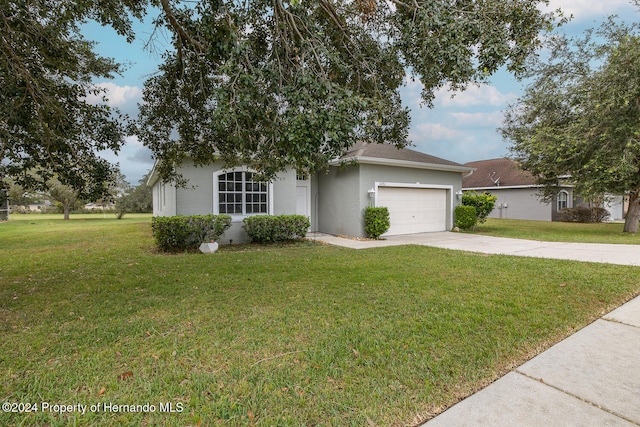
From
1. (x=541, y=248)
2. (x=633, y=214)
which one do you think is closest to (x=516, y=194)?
(x=633, y=214)

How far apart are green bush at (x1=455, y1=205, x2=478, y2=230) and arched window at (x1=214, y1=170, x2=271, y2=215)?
869 centimetres

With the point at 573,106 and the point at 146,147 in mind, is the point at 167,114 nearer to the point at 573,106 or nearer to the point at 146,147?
the point at 146,147

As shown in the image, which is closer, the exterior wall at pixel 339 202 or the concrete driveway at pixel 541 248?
the concrete driveway at pixel 541 248

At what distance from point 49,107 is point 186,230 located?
4.97 metres

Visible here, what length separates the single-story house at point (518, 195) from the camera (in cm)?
2144

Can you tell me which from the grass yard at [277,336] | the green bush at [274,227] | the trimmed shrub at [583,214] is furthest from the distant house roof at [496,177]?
the grass yard at [277,336]

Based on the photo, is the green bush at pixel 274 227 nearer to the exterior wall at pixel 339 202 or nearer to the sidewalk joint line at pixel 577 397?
the exterior wall at pixel 339 202

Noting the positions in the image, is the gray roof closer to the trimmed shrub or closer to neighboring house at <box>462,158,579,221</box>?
neighboring house at <box>462,158,579,221</box>

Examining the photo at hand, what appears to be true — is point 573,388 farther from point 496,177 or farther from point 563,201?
point 496,177

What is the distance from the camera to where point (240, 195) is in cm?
1074

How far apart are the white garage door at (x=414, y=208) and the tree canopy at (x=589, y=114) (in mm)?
4260

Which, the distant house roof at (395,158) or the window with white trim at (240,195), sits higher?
the distant house roof at (395,158)

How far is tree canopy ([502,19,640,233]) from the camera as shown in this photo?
11055 millimetres

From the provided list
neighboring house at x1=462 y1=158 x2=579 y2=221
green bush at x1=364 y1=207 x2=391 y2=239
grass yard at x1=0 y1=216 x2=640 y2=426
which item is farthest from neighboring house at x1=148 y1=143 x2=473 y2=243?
neighboring house at x1=462 y1=158 x2=579 y2=221
